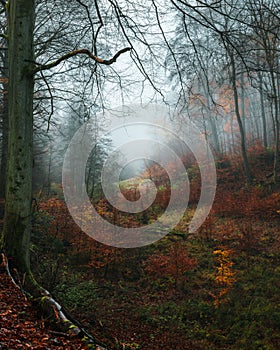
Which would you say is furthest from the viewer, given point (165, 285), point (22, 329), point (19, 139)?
point (165, 285)

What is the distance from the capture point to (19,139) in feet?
13.4

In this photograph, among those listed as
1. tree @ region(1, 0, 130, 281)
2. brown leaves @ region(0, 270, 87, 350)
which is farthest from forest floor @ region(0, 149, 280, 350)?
tree @ region(1, 0, 130, 281)

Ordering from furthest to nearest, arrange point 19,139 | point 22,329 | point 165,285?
point 165,285 < point 19,139 < point 22,329

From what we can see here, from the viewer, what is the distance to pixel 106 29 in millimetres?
5156

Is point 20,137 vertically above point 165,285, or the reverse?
point 20,137

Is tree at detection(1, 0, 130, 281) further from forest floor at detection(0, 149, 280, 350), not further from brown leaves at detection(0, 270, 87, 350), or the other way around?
brown leaves at detection(0, 270, 87, 350)

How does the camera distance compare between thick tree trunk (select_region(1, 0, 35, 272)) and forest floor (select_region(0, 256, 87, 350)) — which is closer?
forest floor (select_region(0, 256, 87, 350))

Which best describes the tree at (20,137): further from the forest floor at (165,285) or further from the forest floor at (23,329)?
the forest floor at (23,329)

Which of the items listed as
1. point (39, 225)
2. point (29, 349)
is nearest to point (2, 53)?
point (39, 225)

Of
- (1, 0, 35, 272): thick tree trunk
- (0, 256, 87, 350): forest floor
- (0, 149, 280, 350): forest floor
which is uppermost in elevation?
(1, 0, 35, 272): thick tree trunk

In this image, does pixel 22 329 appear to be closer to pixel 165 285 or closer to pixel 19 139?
pixel 19 139

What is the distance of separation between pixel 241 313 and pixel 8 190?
17.7 ft

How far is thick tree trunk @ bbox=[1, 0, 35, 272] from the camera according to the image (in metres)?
4.07

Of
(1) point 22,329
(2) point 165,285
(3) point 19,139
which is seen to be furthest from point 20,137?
(2) point 165,285
